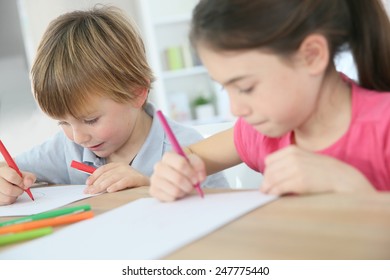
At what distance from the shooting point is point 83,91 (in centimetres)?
109

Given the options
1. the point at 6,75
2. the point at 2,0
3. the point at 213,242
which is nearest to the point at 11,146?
the point at 6,75

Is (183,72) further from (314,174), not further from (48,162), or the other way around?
(314,174)

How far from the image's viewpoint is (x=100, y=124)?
43.5 inches

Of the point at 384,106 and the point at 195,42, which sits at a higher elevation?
the point at 195,42

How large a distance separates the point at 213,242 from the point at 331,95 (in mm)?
355

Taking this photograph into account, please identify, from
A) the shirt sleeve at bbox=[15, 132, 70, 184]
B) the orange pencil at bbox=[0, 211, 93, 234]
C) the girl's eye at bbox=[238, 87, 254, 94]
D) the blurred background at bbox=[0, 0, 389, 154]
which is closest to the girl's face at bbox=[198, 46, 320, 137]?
the girl's eye at bbox=[238, 87, 254, 94]

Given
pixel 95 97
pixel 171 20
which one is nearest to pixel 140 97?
pixel 95 97

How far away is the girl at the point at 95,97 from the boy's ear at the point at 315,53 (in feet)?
1.59

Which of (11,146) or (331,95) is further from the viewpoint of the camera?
(11,146)

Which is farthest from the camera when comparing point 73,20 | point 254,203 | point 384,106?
point 73,20

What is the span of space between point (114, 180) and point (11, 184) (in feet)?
0.73

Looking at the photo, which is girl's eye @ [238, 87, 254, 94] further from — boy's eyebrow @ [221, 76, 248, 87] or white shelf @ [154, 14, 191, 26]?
white shelf @ [154, 14, 191, 26]
